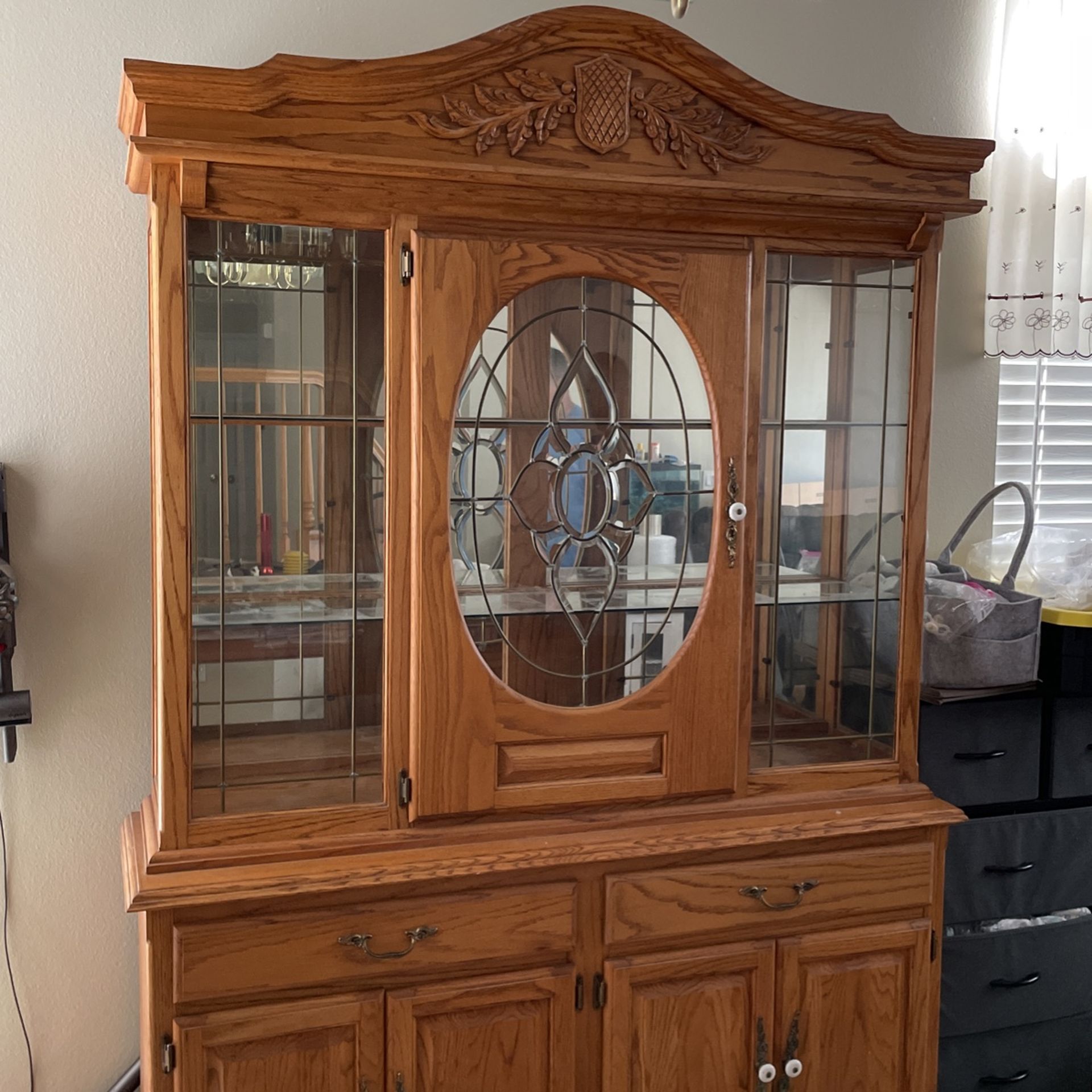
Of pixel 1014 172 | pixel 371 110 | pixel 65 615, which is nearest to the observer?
pixel 371 110

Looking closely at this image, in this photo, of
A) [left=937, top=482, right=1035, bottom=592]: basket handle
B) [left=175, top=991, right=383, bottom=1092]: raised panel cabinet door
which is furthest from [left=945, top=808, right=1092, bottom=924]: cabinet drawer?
[left=175, top=991, right=383, bottom=1092]: raised panel cabinet door

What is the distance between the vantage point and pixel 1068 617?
87.4 inches

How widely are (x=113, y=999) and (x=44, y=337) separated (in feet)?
4.04

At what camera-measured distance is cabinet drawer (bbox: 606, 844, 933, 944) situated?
72.9 inches

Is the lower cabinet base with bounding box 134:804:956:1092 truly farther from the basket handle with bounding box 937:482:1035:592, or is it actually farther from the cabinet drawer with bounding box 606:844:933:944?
the basket handle with bounding box 937:482:1035:592

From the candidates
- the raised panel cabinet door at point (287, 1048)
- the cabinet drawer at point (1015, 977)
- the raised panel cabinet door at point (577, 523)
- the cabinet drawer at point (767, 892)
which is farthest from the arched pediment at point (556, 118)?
the cabinet drawer at point (1015, 977)

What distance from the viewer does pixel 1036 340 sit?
98.6 inches

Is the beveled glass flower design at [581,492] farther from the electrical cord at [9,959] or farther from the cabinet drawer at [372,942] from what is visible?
the electrical cord at [9,959]

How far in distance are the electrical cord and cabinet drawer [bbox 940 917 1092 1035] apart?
170 cm

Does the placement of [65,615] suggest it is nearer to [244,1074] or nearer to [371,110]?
[244,1074]

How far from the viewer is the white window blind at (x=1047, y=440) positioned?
2.69m

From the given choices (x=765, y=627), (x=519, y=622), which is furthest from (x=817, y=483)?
(x=519, y=622)

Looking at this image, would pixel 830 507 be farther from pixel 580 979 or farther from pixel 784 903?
pixel 580 979

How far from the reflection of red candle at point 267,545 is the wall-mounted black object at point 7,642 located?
52 centimetres
